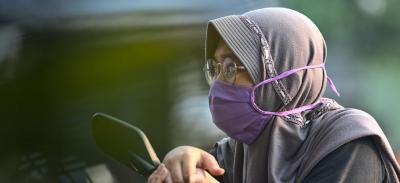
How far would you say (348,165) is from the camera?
120 cm

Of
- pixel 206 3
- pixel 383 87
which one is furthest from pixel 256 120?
pixel 383 87

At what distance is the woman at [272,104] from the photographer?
4.19 ft

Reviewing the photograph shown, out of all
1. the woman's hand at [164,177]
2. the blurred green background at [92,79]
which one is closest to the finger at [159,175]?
the woman's hand at [164,177]

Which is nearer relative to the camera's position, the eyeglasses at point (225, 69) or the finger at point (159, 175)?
the finger at point (159, 175)

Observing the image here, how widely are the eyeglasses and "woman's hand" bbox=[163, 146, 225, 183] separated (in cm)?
24

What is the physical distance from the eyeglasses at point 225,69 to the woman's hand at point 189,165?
0.78 feet

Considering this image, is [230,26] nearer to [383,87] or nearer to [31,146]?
[31,146]

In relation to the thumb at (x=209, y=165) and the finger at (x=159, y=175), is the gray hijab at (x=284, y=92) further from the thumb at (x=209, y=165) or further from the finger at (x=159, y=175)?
the finger at (x=159, y=175)

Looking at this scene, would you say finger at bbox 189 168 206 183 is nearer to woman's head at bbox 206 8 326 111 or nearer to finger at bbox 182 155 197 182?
finger at bbox 182 155 197 182

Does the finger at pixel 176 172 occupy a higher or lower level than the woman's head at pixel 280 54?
lower

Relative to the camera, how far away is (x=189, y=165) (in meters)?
1.24

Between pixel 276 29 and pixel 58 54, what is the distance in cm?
82

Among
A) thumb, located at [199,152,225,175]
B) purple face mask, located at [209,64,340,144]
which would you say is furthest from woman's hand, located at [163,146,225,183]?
purple face mask, located at [209,64,340,144]

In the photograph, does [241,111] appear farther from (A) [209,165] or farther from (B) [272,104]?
(A) [209,165]
